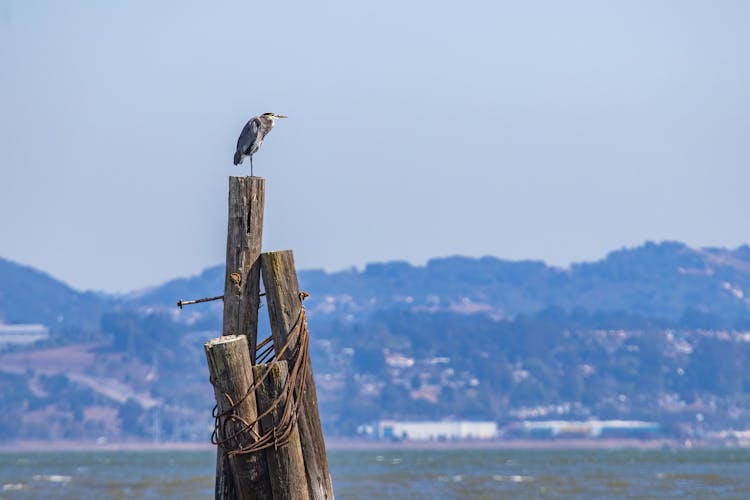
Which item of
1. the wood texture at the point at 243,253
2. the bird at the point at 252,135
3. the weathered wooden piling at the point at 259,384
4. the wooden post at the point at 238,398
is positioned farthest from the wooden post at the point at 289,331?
the bird at the point at 252,135

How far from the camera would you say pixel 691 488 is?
6975 cm

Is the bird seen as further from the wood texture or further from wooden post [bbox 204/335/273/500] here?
wooden post [bbox 204/335/273/500]

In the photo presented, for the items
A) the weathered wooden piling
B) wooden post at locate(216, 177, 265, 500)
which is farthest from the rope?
wooden post at locate(216, 177, 265, 500)

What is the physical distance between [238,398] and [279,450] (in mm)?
447

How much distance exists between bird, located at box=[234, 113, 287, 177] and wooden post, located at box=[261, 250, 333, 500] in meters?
1.99

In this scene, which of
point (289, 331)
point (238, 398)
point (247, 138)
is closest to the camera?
point (238, 398)

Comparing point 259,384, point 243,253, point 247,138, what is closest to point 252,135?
point 247,138

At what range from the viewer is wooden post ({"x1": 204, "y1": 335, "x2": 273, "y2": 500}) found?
35.3 feet

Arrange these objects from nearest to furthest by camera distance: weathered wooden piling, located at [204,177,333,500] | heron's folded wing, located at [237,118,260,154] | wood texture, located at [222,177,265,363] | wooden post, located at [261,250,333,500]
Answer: weathered wooden piling, located at [204,177,333,500], wooden post, located at [261,250,333,500], wood texture, located at [222,177,265,363], heron's folded wing, located at [237,118,260,154]

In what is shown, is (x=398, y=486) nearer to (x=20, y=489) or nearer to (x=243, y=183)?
(x=20, y=489)

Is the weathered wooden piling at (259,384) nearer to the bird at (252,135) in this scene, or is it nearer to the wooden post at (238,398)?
the wooden post at (238,398)

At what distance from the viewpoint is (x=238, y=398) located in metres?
10.9

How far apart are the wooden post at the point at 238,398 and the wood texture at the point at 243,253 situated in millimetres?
288

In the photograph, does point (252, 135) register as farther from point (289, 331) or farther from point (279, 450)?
point (279, 450)
